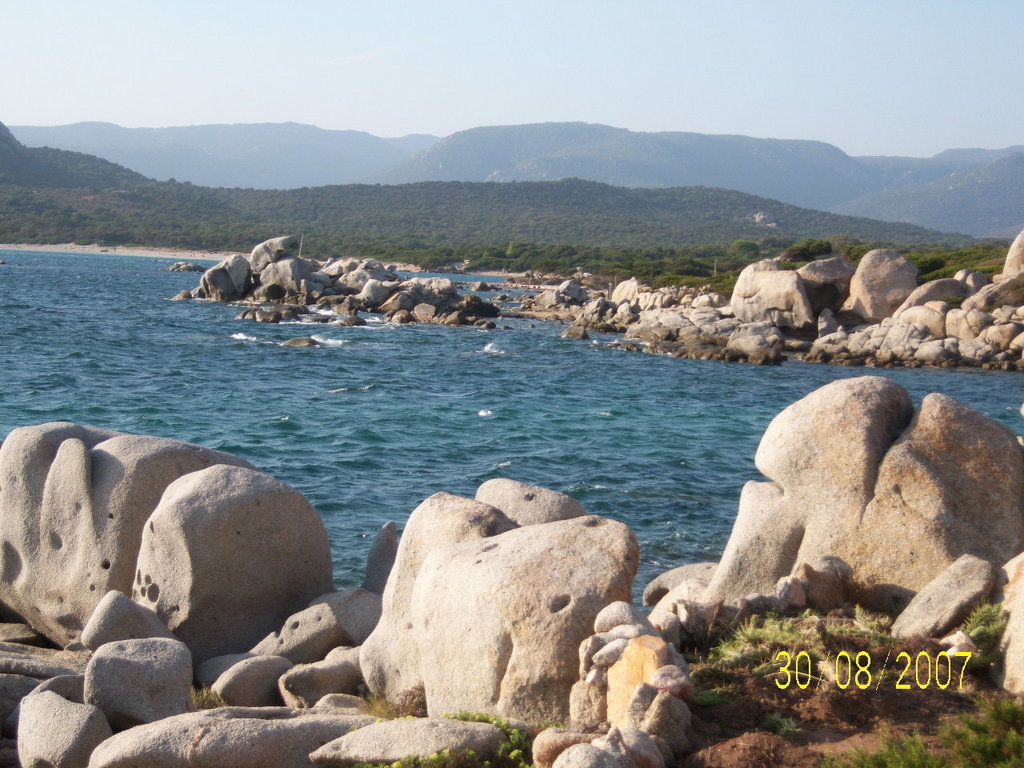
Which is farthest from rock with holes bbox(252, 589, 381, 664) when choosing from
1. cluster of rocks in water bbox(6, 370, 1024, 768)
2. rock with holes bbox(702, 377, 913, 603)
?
rock with holes bbox(702, 377, 913, 603)

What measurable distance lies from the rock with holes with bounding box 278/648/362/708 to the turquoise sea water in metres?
4.51

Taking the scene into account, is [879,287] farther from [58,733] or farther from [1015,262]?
[58,733]

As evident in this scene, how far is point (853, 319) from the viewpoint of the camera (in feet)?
167

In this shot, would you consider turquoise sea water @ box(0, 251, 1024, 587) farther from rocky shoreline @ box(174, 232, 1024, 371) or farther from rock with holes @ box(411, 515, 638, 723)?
rock with holes @ box(411, 515, 638, 723)

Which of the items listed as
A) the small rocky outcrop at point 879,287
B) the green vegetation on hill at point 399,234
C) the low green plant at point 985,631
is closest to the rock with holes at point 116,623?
the low green plant at point 985,631

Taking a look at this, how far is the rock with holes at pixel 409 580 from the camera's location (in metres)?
8.77

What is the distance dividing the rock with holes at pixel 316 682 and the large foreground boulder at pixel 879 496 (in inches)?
134

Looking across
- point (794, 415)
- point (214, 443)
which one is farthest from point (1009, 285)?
point (794, 415)

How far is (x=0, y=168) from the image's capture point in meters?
196

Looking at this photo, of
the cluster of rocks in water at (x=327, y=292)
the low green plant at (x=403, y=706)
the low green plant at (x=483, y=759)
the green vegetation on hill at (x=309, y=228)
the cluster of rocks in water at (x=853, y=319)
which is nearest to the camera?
the low green plant at (x=483, y=759)

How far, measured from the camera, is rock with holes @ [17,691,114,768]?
7406 mm

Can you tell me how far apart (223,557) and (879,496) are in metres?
6.52
